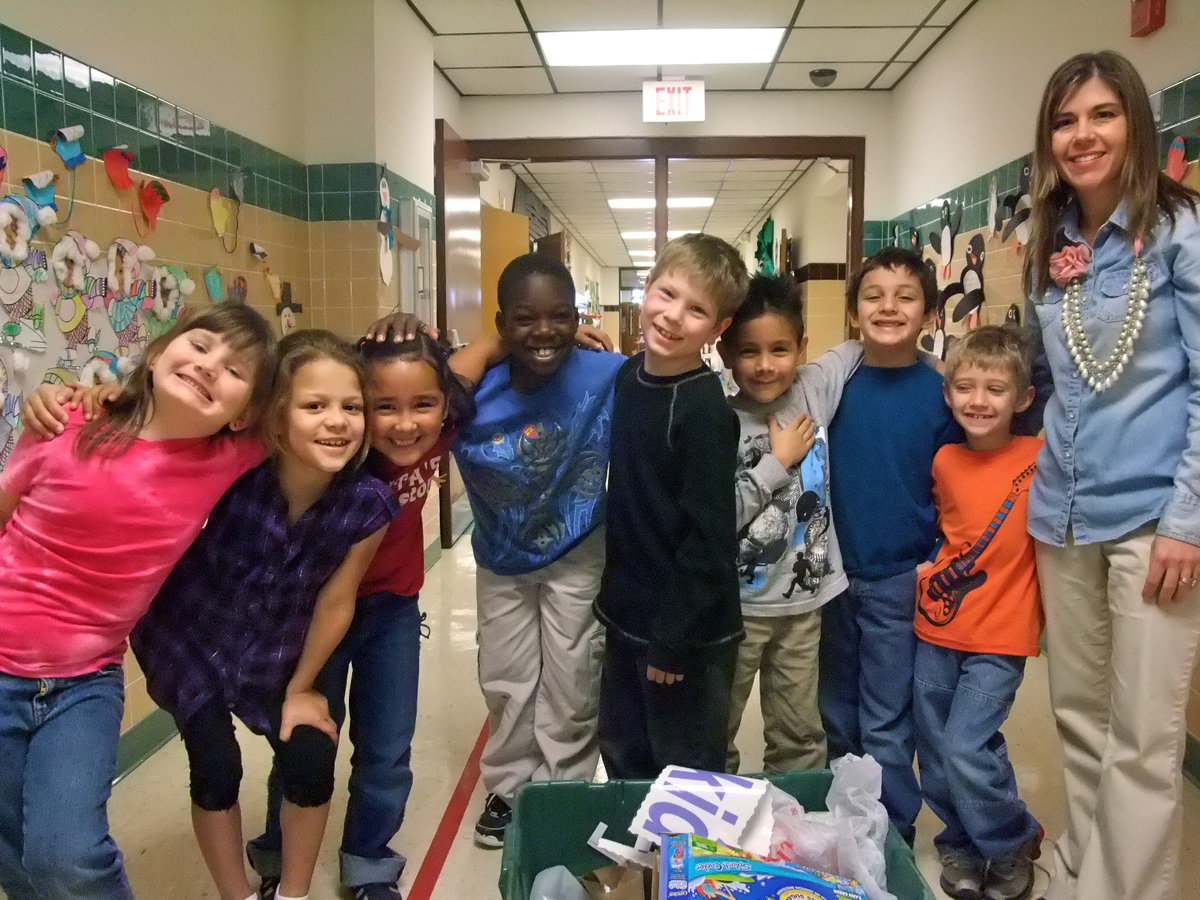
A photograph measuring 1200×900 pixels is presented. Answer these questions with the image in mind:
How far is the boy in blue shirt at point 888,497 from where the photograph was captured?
1617 millimetres

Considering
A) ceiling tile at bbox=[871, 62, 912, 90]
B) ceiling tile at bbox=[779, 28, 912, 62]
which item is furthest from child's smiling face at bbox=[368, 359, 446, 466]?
ceiling tile at bbox=[871, 62, 912, 90]

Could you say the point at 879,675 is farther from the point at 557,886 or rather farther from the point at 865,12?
the point at 865,12

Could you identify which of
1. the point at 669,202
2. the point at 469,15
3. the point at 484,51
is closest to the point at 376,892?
the point at 469,15

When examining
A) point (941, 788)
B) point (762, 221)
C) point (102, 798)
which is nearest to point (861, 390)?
point (941, 788)

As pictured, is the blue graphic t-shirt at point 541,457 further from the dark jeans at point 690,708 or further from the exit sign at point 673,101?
the exit sign at point 673,101

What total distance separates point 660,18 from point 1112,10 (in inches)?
75.6

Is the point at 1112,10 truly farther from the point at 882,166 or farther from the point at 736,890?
the point at 736,890

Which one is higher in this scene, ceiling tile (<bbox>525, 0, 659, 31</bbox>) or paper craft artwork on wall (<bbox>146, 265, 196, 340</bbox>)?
ceiling tile (<bbox>525, 0, 659, 31</bbox>)

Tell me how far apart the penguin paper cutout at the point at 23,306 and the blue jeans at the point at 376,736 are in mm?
957

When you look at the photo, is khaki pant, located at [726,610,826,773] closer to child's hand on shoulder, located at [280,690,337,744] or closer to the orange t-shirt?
the orange t-shirt

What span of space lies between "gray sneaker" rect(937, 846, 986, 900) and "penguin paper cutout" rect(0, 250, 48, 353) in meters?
2.19

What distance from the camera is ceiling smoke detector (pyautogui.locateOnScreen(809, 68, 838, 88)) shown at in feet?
14.6

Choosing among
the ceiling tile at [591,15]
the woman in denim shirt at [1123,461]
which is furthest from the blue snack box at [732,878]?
the ceiling tile at [591,15]

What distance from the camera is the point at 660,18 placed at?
3.81 meters
